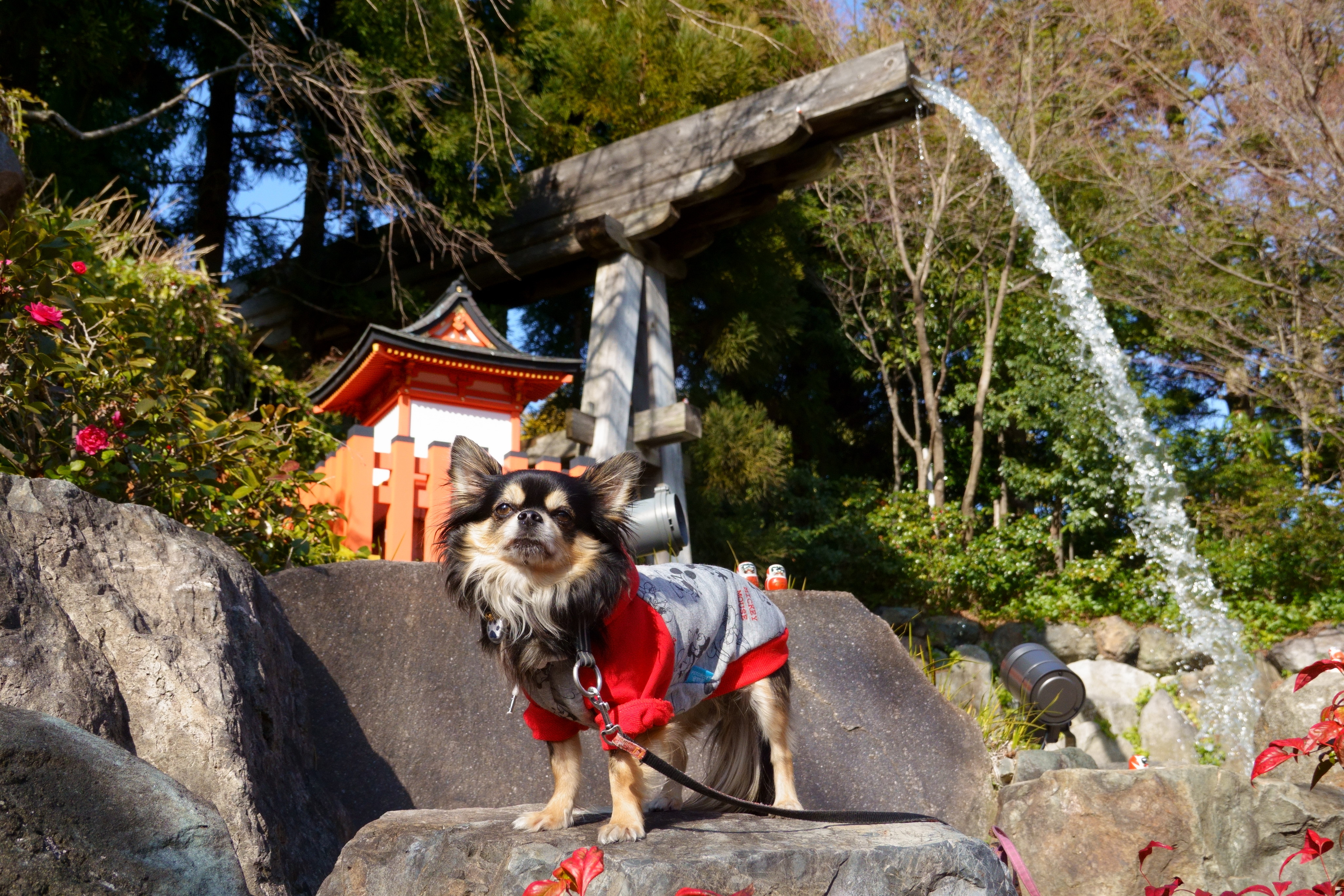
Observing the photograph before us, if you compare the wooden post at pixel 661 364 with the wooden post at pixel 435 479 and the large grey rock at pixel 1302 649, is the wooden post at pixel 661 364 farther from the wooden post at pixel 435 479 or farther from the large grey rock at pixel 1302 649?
the large grey rock at pixel 1302 649

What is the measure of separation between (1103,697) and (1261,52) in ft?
21.5

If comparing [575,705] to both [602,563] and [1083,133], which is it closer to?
[602,563]

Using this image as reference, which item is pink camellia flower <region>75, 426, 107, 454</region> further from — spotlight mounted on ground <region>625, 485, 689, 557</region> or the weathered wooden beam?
the weathered wooden beam

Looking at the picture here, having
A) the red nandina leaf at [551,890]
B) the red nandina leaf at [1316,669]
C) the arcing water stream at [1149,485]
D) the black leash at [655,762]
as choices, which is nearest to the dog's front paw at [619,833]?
the black leash at [655,762]

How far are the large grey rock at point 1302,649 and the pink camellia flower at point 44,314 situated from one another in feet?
36.2

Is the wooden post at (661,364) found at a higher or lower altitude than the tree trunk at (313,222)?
lower

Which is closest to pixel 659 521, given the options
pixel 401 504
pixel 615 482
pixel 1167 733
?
pixel 401 504

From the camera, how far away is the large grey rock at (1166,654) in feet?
35.3

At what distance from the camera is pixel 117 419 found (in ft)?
12.0

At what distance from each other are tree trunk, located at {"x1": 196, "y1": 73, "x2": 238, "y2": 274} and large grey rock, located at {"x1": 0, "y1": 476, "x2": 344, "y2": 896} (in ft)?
19.7

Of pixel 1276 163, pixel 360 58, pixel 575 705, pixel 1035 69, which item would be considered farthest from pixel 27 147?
pixel 1276 163

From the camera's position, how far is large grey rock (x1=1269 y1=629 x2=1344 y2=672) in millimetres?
10133

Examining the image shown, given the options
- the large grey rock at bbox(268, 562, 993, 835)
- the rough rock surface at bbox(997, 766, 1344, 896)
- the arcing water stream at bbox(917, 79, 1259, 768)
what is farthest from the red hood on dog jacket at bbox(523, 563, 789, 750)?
the arcing water stream at bbox(917, 79, 1259, 768)

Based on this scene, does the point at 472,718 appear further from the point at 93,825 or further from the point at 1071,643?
the point at 1071,643
